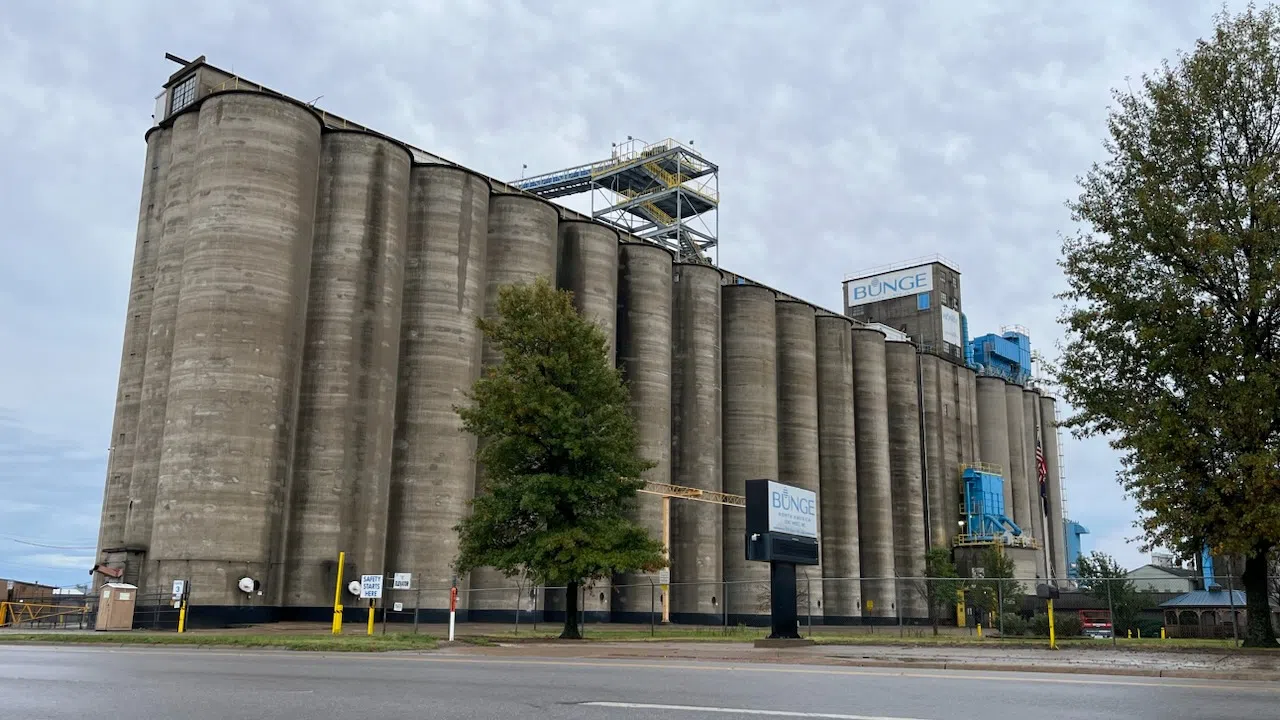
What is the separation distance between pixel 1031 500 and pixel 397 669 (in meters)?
96.7

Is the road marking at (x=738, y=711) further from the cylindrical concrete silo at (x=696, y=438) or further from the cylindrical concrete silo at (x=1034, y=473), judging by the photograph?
the cylindrical concrete silo at (x=1034, y=473)

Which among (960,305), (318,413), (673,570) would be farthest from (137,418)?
(960,305)

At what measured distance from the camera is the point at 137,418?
50188mm

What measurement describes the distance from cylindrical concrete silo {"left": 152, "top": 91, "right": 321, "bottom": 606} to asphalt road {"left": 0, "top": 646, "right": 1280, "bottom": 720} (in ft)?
90.7

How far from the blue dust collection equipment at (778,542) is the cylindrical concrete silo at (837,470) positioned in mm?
41995

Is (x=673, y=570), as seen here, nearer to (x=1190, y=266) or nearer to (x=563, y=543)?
(x=563, y=543)

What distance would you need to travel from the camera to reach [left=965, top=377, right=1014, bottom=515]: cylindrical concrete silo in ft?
319

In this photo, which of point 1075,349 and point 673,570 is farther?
point 673,570

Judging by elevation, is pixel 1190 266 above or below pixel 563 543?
above

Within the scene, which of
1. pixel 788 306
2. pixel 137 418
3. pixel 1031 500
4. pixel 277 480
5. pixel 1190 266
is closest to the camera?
pixel 1190 266

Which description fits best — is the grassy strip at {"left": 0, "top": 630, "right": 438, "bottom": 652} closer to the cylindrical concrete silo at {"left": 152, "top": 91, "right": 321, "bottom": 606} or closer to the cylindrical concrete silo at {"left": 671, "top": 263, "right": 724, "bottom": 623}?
the cylindrical concrete silo at {"left": 152, "top": 91, "right": 321, "bottom": 606}

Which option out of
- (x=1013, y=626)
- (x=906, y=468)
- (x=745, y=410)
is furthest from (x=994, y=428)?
(x=1013, y=626)

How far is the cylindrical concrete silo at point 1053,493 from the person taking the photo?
353ft

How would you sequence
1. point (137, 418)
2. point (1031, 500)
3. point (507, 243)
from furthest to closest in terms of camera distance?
point (1031, 500) < point (507, 243) < point (137, 418)
